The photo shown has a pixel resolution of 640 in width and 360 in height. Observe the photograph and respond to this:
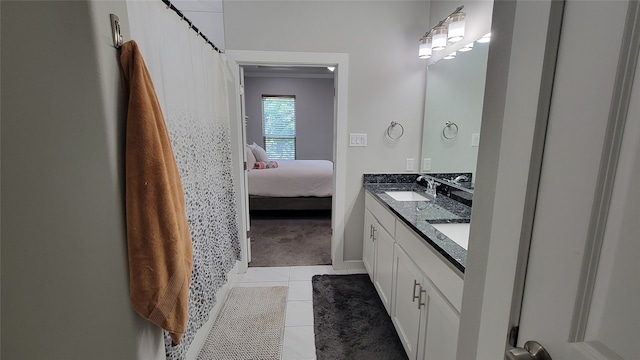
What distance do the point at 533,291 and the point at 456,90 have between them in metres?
1.94

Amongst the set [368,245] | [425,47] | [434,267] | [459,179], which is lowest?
[368,245]

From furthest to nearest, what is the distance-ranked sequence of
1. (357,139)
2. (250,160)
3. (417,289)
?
(250,160) → (357,139) → (417,289)

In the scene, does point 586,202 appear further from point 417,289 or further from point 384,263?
point 384,263

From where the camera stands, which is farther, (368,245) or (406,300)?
(368,245)

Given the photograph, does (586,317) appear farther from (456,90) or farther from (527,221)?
(456,90)

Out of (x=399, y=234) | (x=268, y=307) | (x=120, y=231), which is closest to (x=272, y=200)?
(x=268, y=307)

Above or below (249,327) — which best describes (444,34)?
above

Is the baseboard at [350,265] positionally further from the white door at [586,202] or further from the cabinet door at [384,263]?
the white door at [586,202]

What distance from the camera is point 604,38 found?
0.41 meters

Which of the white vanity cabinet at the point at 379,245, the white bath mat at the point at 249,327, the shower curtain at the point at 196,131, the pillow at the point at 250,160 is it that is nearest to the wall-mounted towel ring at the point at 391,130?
the white vanity cabinet at the point at 379,245

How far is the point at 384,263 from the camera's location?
203 cm

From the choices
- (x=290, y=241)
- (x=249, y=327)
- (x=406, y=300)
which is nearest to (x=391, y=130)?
(x=406, y=300)

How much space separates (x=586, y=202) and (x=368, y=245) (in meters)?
2.15

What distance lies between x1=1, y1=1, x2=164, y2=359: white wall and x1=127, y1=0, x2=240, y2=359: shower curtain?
331mm
